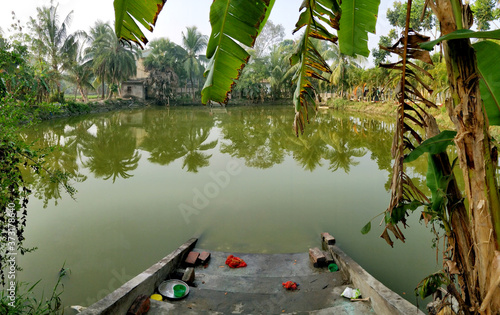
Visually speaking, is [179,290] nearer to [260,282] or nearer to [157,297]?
[157,297]

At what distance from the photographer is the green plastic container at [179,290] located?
2714 millimetres

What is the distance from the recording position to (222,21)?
73.3 inches

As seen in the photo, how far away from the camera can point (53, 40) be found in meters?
19.8

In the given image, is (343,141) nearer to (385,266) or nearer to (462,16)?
(385,266)

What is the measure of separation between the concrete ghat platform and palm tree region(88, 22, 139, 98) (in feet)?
81.6

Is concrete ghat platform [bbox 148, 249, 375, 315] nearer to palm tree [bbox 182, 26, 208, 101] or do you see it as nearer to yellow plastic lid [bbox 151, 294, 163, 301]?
yellow plastic lid [bbox 151, 294, 163, 301]

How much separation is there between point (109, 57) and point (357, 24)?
85.7ft

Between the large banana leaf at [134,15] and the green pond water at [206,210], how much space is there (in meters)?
2.47

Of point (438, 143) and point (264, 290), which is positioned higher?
point (438, 143)

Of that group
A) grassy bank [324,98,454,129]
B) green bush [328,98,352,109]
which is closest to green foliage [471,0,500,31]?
grassy bank [324,98,454,129]

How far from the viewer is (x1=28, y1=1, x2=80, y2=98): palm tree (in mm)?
19094

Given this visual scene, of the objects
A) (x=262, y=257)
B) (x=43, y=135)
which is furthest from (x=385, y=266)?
(x=43, y=135)

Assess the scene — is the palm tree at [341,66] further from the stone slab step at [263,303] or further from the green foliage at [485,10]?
the stone slab step at [263,303]

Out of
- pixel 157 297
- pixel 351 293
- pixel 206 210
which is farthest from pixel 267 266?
pixel 206 210
